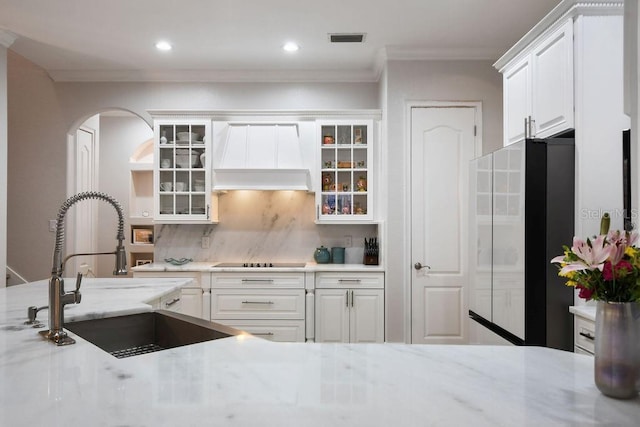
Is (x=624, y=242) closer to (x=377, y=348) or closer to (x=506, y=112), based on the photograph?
(x=377, y=348)

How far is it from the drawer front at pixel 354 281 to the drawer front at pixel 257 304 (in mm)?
253

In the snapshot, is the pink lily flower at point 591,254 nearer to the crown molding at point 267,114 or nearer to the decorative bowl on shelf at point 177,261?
the crown molding at point 267,114

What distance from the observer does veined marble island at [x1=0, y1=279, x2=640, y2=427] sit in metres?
0.86

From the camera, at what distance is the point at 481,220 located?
2.88 m

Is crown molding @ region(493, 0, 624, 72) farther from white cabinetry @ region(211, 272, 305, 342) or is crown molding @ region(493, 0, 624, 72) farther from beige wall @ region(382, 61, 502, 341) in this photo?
white cabinetry @ region(211, 272, 305, 342)

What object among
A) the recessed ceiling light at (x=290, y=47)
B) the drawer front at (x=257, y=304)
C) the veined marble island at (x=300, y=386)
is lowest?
the drawer front at (x=257, y=304)

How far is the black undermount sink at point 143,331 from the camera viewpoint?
5.74ft

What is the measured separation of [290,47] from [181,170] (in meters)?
1.55

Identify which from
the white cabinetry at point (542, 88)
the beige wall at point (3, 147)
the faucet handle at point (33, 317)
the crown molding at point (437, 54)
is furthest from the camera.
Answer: the crown molding at point (437, 54)

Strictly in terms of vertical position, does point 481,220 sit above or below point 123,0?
A: below

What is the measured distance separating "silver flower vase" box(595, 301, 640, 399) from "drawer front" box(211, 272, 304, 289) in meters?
3.13

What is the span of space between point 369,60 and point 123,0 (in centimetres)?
213

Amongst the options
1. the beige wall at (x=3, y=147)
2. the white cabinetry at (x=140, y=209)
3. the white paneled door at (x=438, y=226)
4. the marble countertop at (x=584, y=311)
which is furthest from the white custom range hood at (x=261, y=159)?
the marble countertop at (x=584, y=311)

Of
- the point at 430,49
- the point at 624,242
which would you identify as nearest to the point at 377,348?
the point at 624,242
